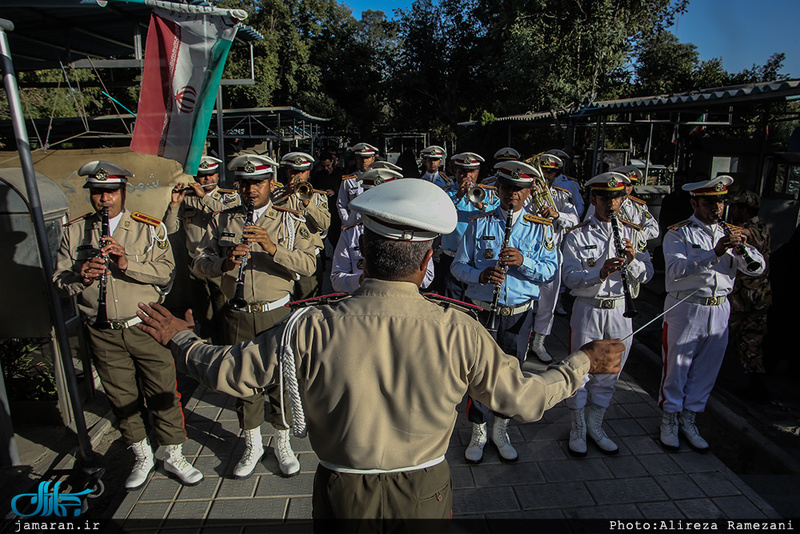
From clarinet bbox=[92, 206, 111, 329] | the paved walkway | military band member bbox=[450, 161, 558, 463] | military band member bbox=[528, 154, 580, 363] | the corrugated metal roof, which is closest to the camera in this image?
the paved walkway

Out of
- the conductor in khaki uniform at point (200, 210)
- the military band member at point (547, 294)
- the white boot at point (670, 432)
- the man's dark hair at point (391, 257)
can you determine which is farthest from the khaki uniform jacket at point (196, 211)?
the white boot at point (670, 432)

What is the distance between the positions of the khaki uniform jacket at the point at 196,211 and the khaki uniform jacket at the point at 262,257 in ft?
7.39

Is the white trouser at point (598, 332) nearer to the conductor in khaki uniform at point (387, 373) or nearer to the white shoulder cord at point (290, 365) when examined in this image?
the conductor in khaki uniform at point (387, 373)

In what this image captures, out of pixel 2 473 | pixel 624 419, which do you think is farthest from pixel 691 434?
pixel 2 473

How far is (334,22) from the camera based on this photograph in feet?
96.2

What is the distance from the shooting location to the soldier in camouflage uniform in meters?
5.50

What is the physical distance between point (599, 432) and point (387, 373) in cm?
329

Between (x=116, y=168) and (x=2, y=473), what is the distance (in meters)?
2.86

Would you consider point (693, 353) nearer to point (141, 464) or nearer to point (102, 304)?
point (141, 464)

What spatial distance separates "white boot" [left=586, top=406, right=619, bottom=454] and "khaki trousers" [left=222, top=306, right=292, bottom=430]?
8.66 ft

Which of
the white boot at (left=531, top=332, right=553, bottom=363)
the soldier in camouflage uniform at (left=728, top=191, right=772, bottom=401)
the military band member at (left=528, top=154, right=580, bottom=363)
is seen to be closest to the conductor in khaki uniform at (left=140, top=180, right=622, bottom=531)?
the military band member at (left=528, top=154, right=580, bottom=363)

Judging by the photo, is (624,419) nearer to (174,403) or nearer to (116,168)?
(174,403)

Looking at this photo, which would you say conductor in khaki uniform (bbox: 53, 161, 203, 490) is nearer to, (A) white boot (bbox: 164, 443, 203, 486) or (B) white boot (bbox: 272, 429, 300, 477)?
(A) white boot (bbox: 164, 443, 203, 486)

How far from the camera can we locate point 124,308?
156 inches
